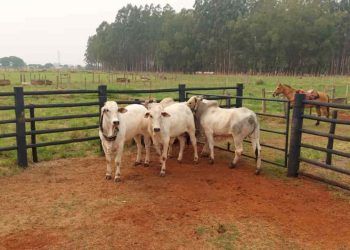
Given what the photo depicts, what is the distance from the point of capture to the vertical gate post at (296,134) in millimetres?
6586

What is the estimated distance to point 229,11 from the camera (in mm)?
69312

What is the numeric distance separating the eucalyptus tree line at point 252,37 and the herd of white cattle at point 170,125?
5418cm

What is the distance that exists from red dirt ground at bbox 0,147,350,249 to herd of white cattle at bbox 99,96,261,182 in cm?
58

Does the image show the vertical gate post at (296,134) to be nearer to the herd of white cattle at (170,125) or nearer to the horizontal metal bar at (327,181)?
the horizontal metal bar at (327,181)

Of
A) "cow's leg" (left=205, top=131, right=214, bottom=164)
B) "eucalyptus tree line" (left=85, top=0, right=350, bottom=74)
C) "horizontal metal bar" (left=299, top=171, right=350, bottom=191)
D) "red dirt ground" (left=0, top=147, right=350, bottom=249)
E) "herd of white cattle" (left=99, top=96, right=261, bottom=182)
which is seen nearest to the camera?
"red dirt ground" (left=0, top=147, right=350, bottom=249)

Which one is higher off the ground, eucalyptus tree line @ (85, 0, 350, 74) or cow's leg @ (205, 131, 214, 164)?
eucalyptus tree line @ (85, 0, 350, 74)

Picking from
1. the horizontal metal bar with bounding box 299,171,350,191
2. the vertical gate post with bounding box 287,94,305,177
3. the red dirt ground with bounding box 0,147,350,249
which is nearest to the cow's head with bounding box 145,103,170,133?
the red dirt ground with bounding box 0,147,350,249

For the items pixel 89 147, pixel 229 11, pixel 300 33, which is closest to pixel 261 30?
pixel 300 33

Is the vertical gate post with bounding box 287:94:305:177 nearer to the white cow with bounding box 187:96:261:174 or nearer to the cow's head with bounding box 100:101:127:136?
the white cow with bounding box 187:96:261:174

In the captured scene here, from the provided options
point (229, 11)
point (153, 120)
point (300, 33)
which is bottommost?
point (153, 120)

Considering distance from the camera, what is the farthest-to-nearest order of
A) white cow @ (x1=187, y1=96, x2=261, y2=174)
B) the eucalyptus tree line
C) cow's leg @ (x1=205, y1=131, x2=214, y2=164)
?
the eucalyptus tree line < cow's leg @ (x1=205, y1=131, x2=214, y2=164) < white cow @ (x1=187, y1=96, x2=261, y2=174)

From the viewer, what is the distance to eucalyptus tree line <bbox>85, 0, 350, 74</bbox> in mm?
58438

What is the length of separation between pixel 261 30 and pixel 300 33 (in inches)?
268

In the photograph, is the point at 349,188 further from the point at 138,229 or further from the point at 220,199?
the point at 138,229
